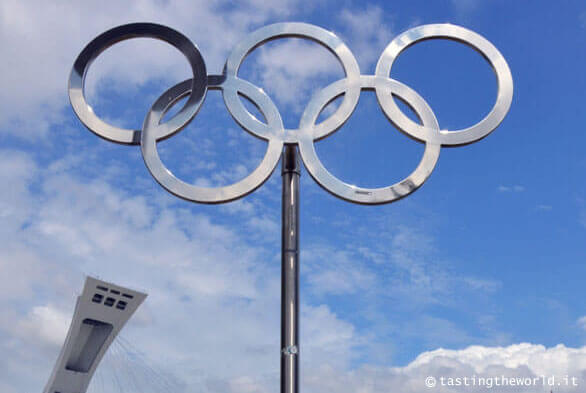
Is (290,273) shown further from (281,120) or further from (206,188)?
(281,120)

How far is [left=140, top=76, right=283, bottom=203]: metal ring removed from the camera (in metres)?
12.9

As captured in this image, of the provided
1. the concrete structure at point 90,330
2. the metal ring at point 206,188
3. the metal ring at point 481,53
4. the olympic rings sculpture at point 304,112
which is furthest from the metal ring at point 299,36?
the concrete structure at point 90,330

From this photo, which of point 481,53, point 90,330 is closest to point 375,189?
point 481,53

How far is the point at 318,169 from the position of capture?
1293 centimetres

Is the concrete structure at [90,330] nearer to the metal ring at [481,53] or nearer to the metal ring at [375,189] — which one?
the metal ring at [375,189]

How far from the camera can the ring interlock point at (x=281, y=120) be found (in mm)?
12867

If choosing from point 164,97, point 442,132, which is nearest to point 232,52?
point 164,97

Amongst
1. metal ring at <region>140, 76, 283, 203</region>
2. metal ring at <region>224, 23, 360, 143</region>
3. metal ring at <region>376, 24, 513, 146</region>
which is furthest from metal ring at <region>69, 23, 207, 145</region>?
metal ring at <region>376, 24, 513, 146</region>

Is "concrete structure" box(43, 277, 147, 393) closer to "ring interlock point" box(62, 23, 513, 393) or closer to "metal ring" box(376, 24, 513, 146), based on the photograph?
"ring interlock point" box(62, 23, 513, 393)

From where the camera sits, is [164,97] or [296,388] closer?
[296,388]

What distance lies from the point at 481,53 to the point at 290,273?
6004 mm

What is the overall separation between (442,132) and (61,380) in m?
40.0

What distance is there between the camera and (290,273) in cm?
1291

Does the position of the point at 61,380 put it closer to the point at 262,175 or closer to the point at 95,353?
the point at 95,353
